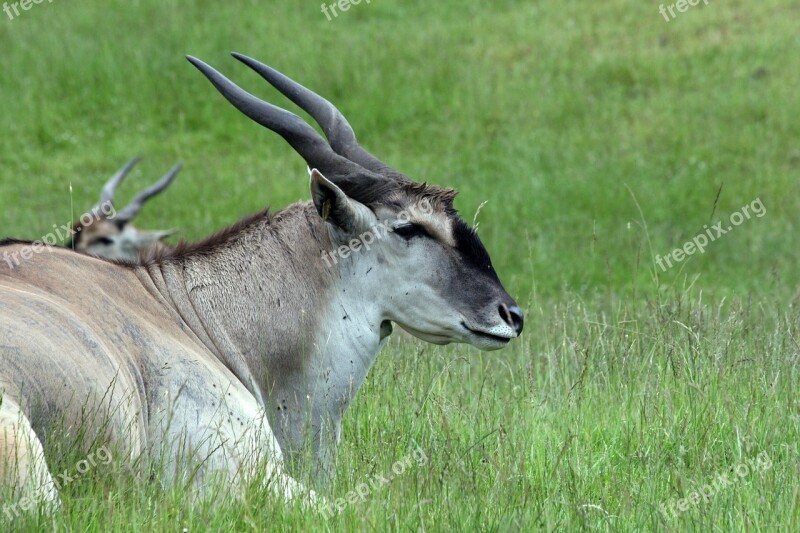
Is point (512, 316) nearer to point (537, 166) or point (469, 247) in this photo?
point (469, 247)

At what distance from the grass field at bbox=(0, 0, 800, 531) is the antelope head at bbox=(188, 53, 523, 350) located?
0.42m

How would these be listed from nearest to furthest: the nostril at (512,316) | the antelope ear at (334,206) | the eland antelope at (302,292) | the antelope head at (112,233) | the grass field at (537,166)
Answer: the eland antelope at (302,292) → the antelope ear at (334,206) → the nostril at (512,316) → the grass field at (537,166) → the antelope head at (112,233)

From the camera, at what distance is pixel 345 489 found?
4.77 m

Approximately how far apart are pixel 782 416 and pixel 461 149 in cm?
1350

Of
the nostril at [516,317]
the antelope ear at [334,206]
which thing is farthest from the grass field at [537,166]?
the antelope ear at [334,206]

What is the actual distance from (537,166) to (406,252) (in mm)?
12620

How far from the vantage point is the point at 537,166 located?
17.9m

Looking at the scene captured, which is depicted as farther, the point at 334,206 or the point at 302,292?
the point at 302,292

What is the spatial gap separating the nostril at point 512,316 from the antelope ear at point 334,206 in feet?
2.38

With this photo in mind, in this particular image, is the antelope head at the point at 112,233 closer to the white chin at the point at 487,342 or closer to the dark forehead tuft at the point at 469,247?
the dark forehead tuft at the point at 469,247

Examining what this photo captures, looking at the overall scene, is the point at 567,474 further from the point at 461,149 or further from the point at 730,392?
the point at 461,149

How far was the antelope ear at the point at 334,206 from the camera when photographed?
5.30 meters

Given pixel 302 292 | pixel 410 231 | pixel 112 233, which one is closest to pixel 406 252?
pixel 410 231

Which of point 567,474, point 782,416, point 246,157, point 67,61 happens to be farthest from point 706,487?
point 67,61
